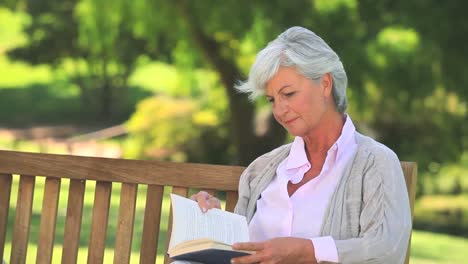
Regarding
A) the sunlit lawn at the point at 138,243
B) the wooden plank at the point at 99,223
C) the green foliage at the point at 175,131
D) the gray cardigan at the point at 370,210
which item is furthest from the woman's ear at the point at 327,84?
the green foliage at the point at 175,131

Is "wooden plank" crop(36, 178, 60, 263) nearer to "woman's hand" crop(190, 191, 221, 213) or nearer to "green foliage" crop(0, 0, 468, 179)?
"woman's hand" crop(190, 191, 221, 213)

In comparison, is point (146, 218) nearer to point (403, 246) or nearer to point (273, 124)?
point (403, 246)

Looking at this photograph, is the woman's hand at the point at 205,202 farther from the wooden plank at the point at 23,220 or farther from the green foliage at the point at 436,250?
the green foliage at the point at 436,250

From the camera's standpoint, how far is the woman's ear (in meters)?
3.12

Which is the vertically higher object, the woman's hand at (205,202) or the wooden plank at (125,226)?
the woman's hand at (205,202)

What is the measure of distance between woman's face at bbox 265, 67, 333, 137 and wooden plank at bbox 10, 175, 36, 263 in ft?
3.87

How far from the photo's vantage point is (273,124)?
14.4 metres

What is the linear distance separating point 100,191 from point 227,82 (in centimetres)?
967

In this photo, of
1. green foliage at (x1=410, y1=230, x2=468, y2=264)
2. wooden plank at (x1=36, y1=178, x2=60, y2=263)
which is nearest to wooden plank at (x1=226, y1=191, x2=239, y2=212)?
wooden plank at (x1=36, y1=178, x2=60, y2=263)

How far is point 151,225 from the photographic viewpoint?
3.71 m

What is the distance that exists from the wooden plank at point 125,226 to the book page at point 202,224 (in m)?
0.67

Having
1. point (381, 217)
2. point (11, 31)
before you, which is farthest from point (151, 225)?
point (11, 31)

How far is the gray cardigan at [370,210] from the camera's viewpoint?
2.97m

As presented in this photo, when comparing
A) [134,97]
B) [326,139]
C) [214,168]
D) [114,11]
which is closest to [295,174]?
[326,139]
